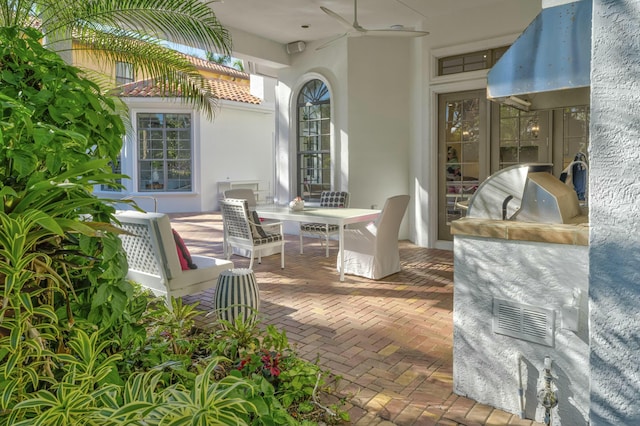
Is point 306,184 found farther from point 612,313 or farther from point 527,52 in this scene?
point 612,313

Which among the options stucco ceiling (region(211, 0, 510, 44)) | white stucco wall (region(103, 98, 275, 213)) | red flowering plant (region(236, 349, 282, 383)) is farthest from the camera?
white stucco wall (region(103, 98, 275, 213))

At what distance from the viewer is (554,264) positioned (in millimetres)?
2381

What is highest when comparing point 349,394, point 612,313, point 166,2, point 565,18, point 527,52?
point 166,2

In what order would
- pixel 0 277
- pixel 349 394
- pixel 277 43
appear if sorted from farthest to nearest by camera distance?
pixel 277 43
pixel 349 394
pixel 0 277

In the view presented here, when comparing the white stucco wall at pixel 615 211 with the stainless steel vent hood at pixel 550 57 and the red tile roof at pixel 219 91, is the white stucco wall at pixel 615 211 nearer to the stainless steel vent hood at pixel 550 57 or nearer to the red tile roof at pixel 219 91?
the stainless steel vent hood at pixel 550 57

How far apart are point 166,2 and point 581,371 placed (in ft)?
14.1

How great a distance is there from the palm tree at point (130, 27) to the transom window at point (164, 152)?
9.11 metres

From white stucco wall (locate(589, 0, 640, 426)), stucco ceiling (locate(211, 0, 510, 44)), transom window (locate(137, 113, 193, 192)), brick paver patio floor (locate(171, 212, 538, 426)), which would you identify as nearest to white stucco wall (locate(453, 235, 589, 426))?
brick paver patio floor (locate(171, 212, 538, 426))

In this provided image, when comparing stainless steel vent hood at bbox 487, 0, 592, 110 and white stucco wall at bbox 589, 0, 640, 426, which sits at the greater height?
stainless steel vent hood at bbox 487, 0, 592, 110

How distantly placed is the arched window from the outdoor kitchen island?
623 centimetres

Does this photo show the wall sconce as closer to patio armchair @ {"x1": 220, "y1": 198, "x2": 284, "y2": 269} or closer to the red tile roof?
patio armchair @ {"x1": 220, "y1": 198, "x2": 284, "y2": 269}

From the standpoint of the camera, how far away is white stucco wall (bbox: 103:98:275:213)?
1383 centimetres

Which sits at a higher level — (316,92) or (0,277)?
(316,92)

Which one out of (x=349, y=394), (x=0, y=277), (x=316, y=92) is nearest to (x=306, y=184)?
(x=316, y=92)
